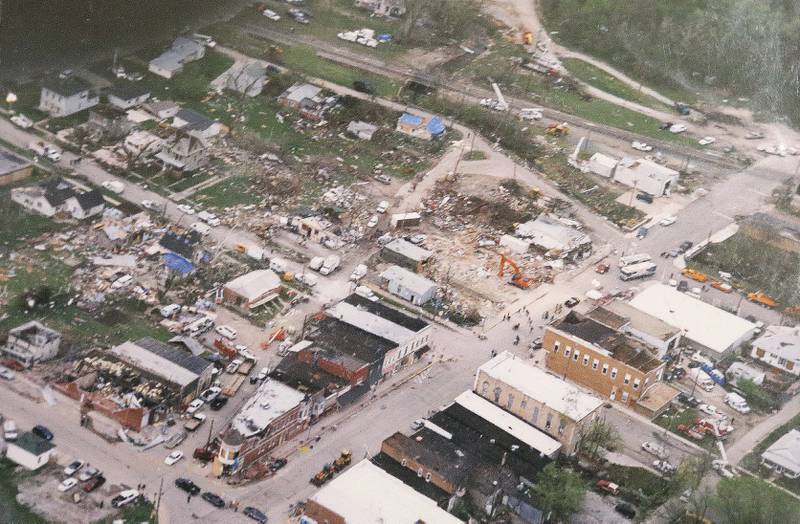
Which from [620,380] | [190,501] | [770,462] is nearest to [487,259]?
[620,380]

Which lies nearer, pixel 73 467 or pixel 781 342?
pixel 73 467

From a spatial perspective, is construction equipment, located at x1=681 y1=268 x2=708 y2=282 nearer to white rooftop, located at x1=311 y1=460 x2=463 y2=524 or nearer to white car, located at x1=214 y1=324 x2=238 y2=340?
white car, located at x1=214 y1=324 x2=238 y2=340

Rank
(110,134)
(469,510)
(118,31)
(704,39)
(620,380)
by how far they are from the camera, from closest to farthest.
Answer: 1. (469,510)
2. (620,380)
3. (110,134)
4. (118,31)
5. (704,39)

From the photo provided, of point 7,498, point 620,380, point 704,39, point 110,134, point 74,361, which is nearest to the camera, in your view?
point 7,498

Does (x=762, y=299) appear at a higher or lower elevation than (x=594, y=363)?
lower

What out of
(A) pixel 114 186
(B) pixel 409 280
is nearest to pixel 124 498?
(B) pixel 409 280

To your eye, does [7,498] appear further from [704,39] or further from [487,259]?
[704,39]

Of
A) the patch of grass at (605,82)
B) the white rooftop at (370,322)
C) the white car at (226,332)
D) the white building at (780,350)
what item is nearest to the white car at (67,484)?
the white car at (226,332)

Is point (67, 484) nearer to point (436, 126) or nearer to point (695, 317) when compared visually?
point (695, 317)
